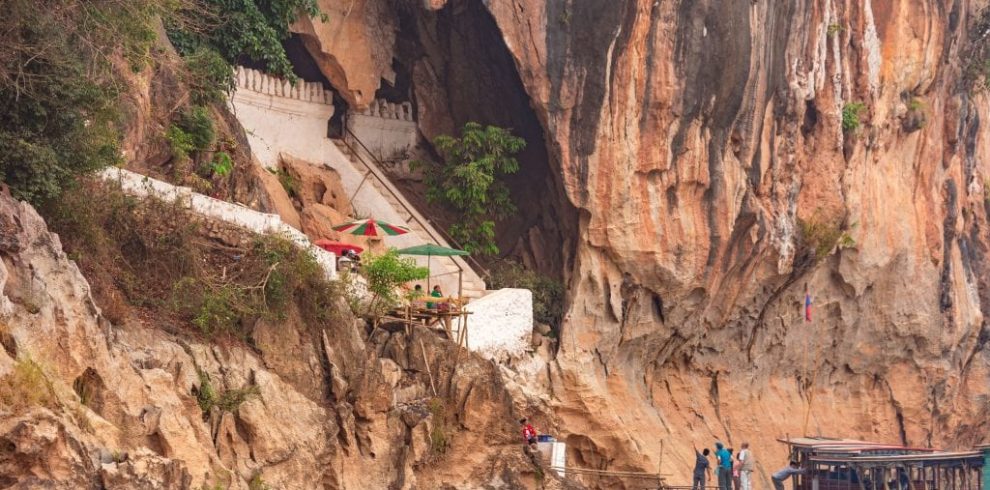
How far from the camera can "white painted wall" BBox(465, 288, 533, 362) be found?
25266mm

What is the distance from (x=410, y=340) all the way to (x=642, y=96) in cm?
686

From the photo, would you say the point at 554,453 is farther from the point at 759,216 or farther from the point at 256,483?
the point at 759,216

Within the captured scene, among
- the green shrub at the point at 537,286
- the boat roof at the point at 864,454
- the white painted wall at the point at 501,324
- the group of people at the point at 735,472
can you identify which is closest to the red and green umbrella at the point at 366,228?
the white painted wall at the point at 501,324

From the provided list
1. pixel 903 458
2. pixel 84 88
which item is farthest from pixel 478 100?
pixel 84 88

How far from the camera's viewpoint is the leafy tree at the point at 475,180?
27.8 metres

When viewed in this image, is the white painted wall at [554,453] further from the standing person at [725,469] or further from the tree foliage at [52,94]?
the tree foliage at [52,94]

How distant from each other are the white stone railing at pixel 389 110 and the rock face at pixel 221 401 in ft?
25.1

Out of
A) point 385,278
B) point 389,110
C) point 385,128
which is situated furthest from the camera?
point 389,110

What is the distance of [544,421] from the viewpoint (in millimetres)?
26594

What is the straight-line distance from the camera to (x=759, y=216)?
28906 mm

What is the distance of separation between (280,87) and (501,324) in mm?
6090

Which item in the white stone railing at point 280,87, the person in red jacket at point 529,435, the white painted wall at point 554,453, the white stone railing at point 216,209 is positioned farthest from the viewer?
the white stone railing at point 280,87

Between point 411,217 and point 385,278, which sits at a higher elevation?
point 411,217

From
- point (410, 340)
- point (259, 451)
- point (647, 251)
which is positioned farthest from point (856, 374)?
point (259, 451)
